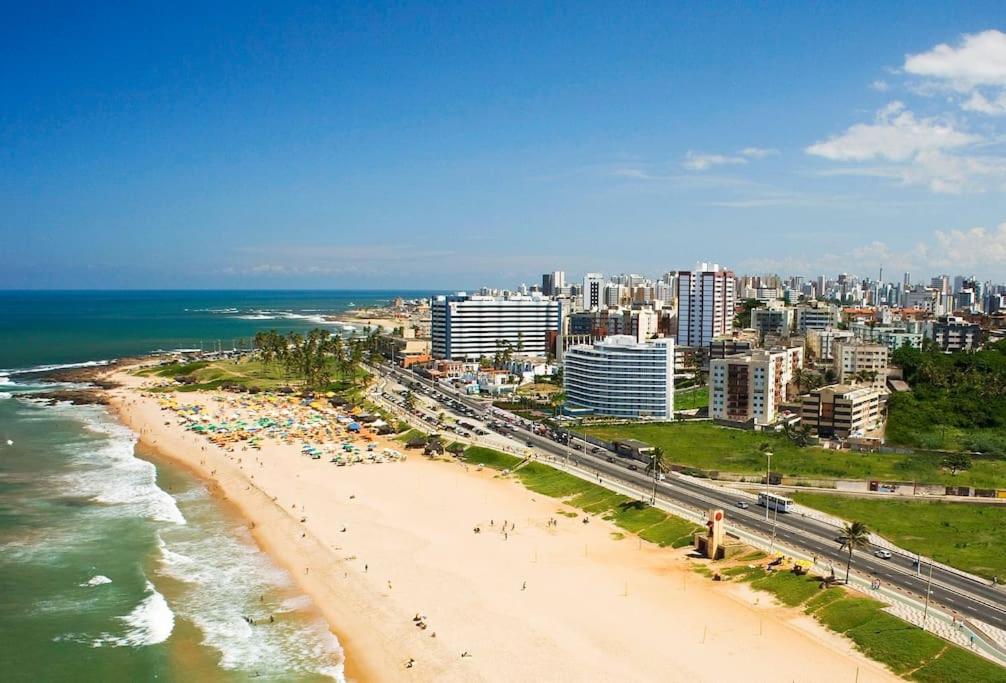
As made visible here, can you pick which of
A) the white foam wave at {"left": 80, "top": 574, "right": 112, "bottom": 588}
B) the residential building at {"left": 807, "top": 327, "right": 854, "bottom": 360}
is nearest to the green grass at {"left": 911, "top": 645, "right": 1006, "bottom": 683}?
the white foam wave at {"left": 80, "top": 574, "right": 112, "bottom": 588}

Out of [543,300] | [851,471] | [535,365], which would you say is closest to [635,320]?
[543,300]

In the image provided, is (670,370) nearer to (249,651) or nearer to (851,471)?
(851,471)

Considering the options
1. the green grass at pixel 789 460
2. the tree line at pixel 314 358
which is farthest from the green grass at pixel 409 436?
the tree line at pixel 314 358

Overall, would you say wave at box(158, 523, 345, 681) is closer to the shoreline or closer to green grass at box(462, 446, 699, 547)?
the shoreline

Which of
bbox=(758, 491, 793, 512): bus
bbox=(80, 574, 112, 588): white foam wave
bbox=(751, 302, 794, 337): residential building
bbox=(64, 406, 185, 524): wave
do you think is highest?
bbox=(751, 302, 794, 337): residential building

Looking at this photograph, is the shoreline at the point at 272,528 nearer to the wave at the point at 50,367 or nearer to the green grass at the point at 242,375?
the green grass at the point at 242,375
